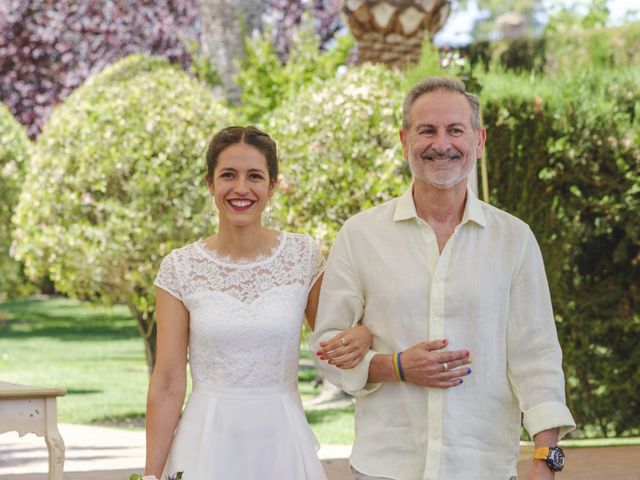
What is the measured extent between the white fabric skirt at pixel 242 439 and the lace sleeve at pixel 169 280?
0.29 metres

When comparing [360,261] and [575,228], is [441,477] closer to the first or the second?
[360,261]

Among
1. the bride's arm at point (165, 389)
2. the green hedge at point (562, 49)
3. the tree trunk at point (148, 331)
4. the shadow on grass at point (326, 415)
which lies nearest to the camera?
the bride's arm at point (165, 389)

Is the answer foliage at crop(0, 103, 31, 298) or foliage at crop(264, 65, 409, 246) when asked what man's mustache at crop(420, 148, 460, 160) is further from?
foliage at crop(0, 103, 31, 298)

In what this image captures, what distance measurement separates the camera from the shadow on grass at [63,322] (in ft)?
73.1

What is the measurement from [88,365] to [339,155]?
869cm

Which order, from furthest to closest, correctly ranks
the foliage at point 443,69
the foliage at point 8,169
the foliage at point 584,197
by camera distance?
the foliage at point 8,169
the foliage at point 584,197
the foliage at point 443,69

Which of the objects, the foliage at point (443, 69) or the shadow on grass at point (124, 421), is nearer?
the foliage at point (443, 69)

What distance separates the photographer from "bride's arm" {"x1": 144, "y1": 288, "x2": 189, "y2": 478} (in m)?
3.64

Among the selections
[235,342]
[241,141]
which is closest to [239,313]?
[235,342]

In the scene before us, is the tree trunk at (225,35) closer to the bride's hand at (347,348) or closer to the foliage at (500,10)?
Answer: the bride's hand at (347,348)

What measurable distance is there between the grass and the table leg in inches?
173

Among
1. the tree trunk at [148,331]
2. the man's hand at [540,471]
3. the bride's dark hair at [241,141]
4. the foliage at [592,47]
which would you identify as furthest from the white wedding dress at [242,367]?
the foliage at [592,47]

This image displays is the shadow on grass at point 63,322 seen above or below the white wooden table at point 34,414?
above

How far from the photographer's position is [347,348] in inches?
127
